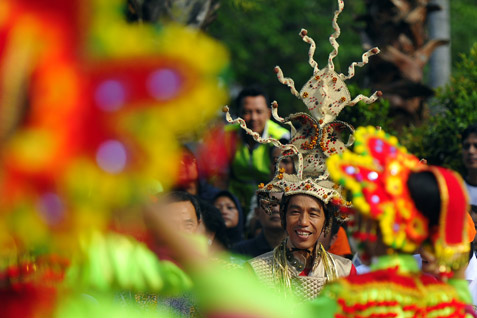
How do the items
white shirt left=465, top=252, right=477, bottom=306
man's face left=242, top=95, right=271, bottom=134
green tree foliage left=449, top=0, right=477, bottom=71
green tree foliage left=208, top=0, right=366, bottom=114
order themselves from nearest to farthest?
white shirt left=465, top=252, right=477, bottom=306 → man's face left=242, top=95, right=271, bottom=134 → green tree foliage left=208, top=0, right=366, bottom=114 → green tree foliage left=449, top=0, right=477, bottom=71

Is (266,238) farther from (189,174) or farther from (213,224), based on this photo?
(189,174)

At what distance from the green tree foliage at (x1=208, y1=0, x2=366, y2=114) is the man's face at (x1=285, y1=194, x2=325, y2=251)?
9601 millimetres

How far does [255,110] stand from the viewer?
7.15m

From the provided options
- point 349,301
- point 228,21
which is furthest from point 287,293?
point 228,21

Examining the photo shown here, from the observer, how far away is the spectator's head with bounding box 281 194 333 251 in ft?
15.0

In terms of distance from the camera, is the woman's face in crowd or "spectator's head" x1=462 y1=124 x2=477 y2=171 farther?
the woman's face in crowd

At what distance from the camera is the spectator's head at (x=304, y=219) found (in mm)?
4566

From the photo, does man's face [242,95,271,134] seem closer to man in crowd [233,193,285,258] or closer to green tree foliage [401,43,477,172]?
green tree foliage [401,43,477,172]

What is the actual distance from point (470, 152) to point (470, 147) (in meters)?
0.05

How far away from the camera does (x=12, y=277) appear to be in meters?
2.04

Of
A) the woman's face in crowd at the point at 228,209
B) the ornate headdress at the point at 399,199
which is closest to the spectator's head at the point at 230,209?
the woman's face in crowd at the point at 228,209

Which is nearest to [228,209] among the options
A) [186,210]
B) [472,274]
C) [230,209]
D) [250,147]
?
[230,209]

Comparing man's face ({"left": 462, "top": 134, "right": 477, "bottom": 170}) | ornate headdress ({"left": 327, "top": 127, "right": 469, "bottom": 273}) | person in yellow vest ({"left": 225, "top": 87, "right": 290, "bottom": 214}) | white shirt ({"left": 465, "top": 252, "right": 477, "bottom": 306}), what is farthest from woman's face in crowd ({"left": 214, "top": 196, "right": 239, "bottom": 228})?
ornate headdress ({"left": 327, "top": 127, "right": 469, "bottom": 273})

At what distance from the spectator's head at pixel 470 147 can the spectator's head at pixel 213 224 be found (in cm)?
219
